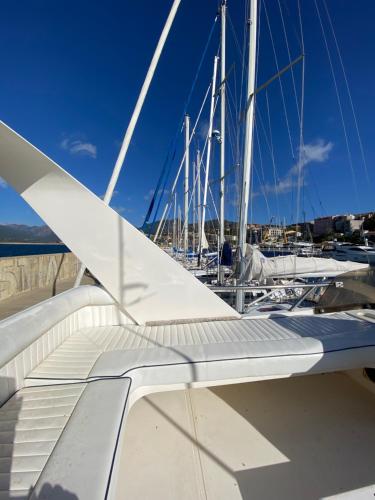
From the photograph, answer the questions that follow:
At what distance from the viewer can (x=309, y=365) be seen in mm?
2189

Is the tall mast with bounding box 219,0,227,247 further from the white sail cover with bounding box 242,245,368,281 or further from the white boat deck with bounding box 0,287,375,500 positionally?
the white boat deck with bounding box 0,287,375,500

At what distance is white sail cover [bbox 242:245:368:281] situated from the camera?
497 centimetres

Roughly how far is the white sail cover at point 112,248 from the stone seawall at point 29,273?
4.39 metres

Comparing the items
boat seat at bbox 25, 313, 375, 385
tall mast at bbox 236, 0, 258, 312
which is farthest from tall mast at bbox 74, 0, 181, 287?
boat seat at bbox 25, 313, 375, 385

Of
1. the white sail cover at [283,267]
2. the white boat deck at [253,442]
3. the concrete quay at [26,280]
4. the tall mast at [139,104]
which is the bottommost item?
the white boat deck at [253,442]

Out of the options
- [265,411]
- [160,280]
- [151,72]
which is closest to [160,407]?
[265,411]

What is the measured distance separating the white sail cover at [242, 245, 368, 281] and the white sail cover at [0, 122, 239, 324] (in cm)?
181

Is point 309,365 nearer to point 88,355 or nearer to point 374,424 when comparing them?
point 374,424

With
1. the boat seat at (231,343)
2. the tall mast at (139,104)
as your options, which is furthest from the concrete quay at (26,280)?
the boat seat at (231,343)

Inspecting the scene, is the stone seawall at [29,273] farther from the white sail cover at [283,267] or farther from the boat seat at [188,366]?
the white sail cover at [283,267]

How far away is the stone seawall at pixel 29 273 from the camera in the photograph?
20.9ft

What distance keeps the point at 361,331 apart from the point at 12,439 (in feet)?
9.31

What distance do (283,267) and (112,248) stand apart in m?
3.71

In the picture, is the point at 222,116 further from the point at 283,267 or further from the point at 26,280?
the point at 26,280
